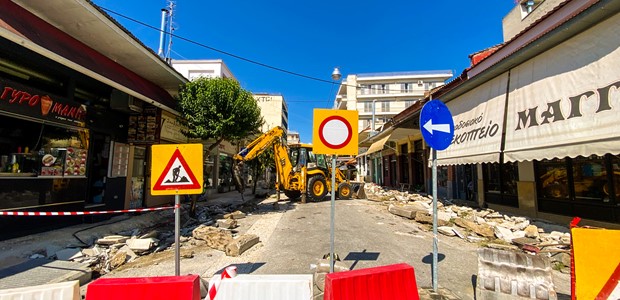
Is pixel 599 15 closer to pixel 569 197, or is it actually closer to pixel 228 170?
pixel 569 197

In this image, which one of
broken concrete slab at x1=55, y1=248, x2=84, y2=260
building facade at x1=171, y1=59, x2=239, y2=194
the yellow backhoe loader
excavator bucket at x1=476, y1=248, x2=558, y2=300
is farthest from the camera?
building facade at x1=171, y1=59, x2=239, y2=194

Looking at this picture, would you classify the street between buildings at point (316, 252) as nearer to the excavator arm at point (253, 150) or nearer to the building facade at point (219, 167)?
the excavator arm at point (253, 150)

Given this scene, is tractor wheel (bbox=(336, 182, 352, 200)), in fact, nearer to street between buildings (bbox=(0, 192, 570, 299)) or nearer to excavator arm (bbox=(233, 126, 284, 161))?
excavator arm (bbox=(233, 126, 284, 161))

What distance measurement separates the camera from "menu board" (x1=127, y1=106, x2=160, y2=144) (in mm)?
9641

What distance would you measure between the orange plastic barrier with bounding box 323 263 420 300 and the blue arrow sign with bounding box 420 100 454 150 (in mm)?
1657

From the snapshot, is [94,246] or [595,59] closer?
[595,59]

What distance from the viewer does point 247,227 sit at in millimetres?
8320

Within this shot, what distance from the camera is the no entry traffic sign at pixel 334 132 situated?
3.88m

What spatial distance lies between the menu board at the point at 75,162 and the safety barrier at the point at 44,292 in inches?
242

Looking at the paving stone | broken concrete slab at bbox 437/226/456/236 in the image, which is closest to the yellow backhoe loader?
broken concrete slab at bbox 437/226/456/236

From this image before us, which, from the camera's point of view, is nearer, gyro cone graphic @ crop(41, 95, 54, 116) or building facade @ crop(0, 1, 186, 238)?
building facade @ crop(0, 1, 186, 238)

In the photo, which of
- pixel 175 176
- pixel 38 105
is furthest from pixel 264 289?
pixel 38 105

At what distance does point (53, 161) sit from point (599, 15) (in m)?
12.3

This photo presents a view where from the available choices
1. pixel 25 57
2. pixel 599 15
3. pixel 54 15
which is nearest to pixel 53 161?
pixel 25 57
